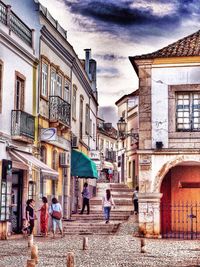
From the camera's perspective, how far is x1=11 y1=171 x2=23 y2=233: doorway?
76.2 ft

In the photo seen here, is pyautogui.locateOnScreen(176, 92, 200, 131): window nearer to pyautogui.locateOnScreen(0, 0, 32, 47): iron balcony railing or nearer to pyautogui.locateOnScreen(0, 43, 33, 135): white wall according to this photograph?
pyautogui.locateOnScreen(0, 43, 33, 135): white wall

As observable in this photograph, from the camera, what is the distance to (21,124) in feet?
73.7

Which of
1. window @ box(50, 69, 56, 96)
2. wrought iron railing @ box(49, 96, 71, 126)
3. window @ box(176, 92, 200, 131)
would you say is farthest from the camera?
window @ box(50, 69, 56, 96)

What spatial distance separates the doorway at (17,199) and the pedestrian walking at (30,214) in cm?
74

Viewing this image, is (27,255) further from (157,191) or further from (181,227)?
(181,227)

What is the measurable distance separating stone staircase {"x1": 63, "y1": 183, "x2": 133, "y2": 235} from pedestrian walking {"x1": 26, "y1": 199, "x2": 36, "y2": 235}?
3.01 meters

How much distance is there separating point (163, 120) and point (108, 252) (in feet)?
24.4

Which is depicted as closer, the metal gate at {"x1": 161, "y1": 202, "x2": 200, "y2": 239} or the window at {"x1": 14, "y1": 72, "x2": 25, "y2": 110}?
the window at {"x1": 14, "y1": 72, "x2": 25, "y2": 110}

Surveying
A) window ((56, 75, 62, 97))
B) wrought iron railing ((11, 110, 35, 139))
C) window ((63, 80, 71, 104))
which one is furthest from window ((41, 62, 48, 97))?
window ((63, 80, 71, 104))

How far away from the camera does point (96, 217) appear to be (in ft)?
95.7

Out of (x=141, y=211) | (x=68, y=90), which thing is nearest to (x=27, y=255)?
(x=141, y=211)

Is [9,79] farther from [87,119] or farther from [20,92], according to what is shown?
[87,119]

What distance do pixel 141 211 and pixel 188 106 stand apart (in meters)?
4.23

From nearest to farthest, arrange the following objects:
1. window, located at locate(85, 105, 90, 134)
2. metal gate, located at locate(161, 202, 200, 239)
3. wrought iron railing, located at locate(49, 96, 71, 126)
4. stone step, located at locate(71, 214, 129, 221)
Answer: metal gate, located at locate(161, 202, 200, 239) < wrought iron railing, located at locate(49, 96, 71, 126) < stone step, located at locate(71, 214, 129, 221) < window, located at locate(85, 105, 90, 134)
